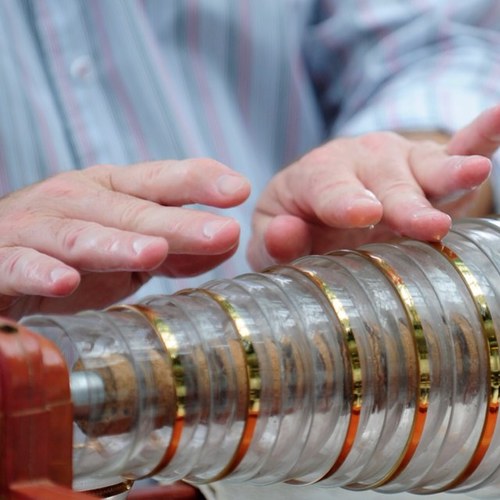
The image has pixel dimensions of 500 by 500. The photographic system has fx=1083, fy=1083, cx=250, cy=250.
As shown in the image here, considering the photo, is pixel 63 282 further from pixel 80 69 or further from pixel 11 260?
pixel 80 69

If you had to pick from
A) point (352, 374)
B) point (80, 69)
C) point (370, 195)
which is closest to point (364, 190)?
point (370, 195)

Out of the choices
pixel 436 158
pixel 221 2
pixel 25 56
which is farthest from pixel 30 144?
pixel 436 158

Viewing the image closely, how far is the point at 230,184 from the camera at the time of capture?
13.8 inches

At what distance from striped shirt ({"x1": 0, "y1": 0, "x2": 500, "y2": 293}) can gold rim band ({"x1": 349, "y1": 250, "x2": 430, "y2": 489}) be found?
29 cm

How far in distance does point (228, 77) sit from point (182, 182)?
330 millimetres

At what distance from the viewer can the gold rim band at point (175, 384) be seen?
25 cm

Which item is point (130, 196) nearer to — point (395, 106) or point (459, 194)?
point (459, 194)

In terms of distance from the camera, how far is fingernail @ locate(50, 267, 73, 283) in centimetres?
30

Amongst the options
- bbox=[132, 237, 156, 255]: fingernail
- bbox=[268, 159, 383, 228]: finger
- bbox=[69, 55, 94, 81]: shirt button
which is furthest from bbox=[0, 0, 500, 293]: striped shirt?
bbox=[132, 237, 156, 255]: fingernail

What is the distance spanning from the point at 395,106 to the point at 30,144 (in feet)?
0.71

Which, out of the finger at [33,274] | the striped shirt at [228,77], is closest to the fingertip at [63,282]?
the finger at [33,274]

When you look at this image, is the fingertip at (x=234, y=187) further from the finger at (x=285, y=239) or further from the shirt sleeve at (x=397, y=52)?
the shirt sleeve at (x=397, y=52)

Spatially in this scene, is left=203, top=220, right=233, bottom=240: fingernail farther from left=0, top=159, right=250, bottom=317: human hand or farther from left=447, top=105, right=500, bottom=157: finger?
left=447, top=105, right=500, bottom=157: finger

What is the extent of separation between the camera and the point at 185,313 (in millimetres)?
271
